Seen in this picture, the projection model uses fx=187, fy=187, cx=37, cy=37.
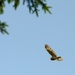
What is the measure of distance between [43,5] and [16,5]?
998 millimetres

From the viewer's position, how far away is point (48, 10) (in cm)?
705

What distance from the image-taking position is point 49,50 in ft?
16.9

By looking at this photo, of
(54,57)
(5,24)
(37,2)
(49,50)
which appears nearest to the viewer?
(49,50)

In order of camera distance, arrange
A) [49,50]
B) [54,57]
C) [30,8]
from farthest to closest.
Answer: [30,8]
[54,57]
[49,50]

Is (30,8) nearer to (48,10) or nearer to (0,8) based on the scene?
(48,10)

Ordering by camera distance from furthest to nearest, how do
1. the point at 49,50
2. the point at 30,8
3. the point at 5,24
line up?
1. the point at 5,24
2. the point at 30,8
3. the point at 49,50

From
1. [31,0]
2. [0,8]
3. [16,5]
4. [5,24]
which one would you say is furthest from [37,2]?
[5,24]

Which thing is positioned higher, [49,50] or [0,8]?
[0,8]

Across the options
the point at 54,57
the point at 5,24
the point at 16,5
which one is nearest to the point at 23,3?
the point at 16,5

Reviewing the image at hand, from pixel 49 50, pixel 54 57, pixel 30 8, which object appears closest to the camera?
pixel 49 50

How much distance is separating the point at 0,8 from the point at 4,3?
244mm

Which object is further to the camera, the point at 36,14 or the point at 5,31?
the point at 5,31

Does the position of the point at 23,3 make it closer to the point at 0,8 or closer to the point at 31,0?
the point at 31,0

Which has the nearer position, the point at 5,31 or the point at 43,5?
the point at 43,5
